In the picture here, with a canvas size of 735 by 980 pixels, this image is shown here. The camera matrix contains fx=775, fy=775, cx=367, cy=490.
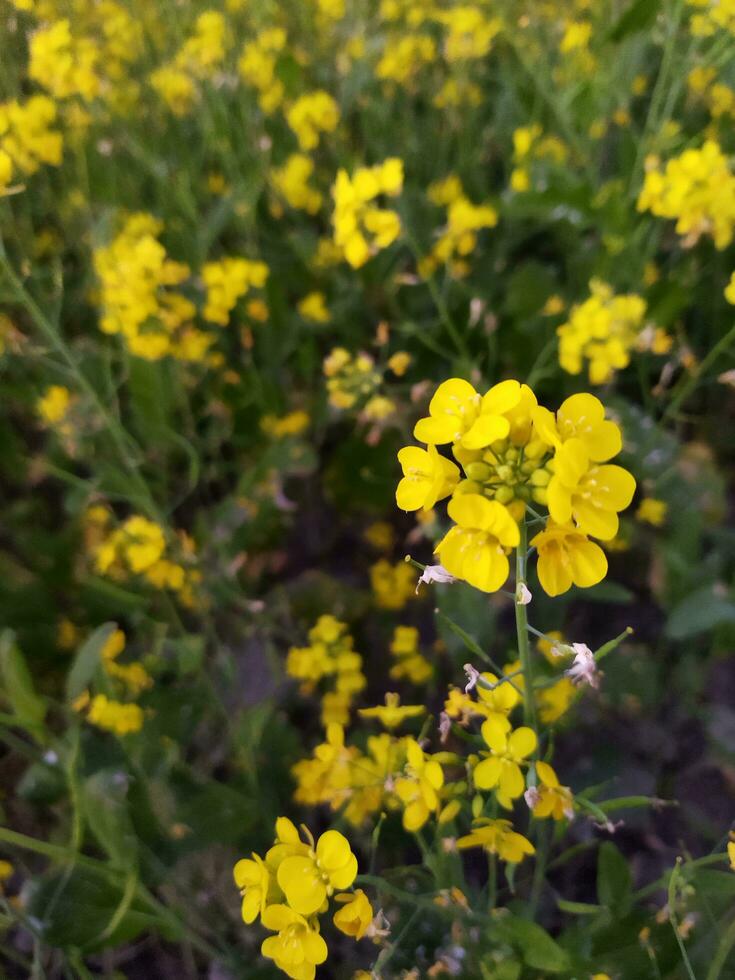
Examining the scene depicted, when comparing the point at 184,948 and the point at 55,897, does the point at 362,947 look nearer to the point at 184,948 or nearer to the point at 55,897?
the point at 184,948

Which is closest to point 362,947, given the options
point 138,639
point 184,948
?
point 184,948

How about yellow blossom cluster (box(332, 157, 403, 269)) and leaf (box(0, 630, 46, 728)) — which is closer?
leaf (box(0, 630, 46, 728))

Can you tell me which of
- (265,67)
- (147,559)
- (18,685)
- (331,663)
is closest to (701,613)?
(331,663)

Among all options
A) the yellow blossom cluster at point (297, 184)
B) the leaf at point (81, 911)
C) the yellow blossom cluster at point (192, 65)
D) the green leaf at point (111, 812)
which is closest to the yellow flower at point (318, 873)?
the green leaf at point (111, 812)

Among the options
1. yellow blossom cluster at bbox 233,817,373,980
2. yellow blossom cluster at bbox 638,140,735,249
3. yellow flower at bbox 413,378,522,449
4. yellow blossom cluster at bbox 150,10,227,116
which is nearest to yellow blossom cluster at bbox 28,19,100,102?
yellow blossom cluster at bbox 150,10,227,116

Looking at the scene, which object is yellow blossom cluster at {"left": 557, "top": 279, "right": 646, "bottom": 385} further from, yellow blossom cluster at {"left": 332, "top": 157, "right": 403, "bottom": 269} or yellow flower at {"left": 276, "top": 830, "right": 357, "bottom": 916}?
yellow flower at {"left": 276, "top": 830, "right": 357, "bottom": 916}

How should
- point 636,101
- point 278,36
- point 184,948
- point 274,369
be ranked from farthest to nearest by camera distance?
1. point 636,101
2. point 278,36
3. point 274,369
4. point 184,948
